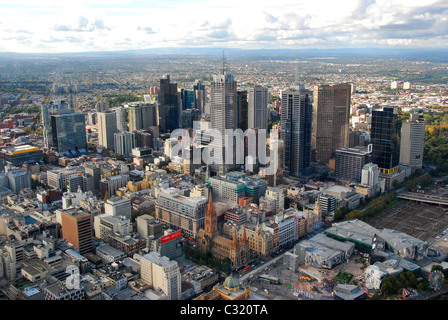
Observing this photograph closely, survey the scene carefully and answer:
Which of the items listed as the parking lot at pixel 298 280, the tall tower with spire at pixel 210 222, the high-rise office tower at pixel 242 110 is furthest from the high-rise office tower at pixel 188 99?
the parking lot at pixel 298 280

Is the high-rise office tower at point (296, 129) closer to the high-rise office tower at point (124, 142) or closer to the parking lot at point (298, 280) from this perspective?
the parking lot at point (298, 280)

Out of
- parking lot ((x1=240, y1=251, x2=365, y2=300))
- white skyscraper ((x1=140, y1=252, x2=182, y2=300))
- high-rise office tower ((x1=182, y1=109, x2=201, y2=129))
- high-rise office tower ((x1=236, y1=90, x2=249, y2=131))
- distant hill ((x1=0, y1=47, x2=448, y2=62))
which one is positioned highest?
distant hill ((x1=0, y1=47, x2=448, y2=62))

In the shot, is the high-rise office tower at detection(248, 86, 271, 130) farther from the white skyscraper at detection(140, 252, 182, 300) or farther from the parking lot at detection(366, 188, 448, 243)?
the white skyscraper at detection(140, 252, 182, 300)

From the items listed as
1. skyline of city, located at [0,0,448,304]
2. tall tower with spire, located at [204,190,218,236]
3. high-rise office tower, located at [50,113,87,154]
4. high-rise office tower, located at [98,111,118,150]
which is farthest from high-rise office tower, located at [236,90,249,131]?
tall tower with spire, located at [204,190,218,236]

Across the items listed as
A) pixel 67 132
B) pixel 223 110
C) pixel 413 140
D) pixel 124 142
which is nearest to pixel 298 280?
pixel 223 110

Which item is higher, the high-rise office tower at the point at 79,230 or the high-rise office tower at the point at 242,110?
the high-rise office tower at the point at 242,110
